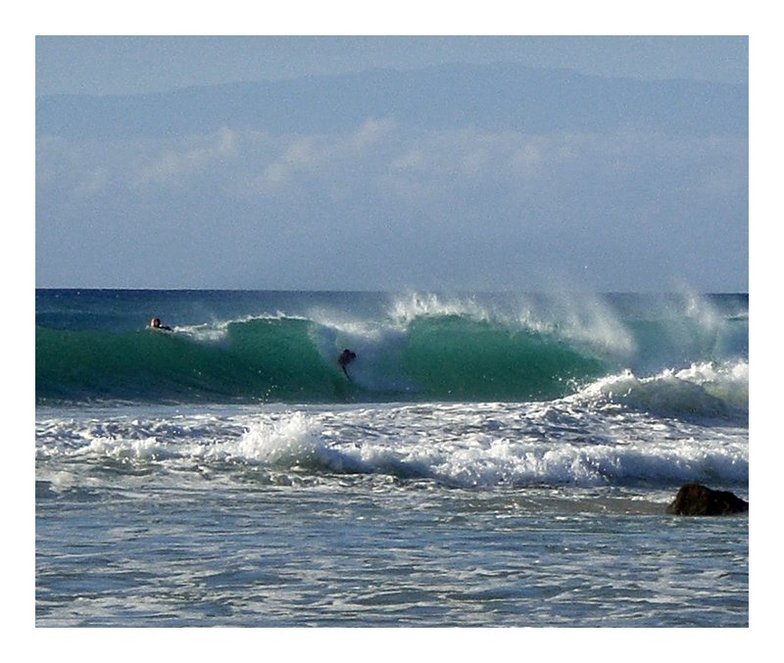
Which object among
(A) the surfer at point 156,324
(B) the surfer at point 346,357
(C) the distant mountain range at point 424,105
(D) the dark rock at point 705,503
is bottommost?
(D) the dark rock at point 705,503

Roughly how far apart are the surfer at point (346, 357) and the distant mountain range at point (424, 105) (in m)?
2.42

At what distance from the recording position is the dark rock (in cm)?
719

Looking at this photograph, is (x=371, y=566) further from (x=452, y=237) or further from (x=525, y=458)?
(x=452, y=237)

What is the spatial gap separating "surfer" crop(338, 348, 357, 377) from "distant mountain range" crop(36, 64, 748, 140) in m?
2.42

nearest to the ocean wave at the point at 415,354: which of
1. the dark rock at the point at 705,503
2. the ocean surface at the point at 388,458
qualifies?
the ocean surface at the point at 388,458

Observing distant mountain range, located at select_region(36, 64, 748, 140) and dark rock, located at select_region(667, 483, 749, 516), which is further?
distant mountain range, located at select_region(36, 64, 748, 140)

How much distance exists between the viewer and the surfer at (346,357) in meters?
9.87

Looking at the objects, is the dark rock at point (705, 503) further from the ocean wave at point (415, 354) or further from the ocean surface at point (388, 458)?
the ocean wave at point (415, 354)

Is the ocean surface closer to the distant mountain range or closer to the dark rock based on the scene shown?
the dark rock

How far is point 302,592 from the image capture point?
6.26 m

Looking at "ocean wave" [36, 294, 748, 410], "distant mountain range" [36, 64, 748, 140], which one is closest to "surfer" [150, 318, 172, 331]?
"ocean wave" [36, 294, 748, 410]
